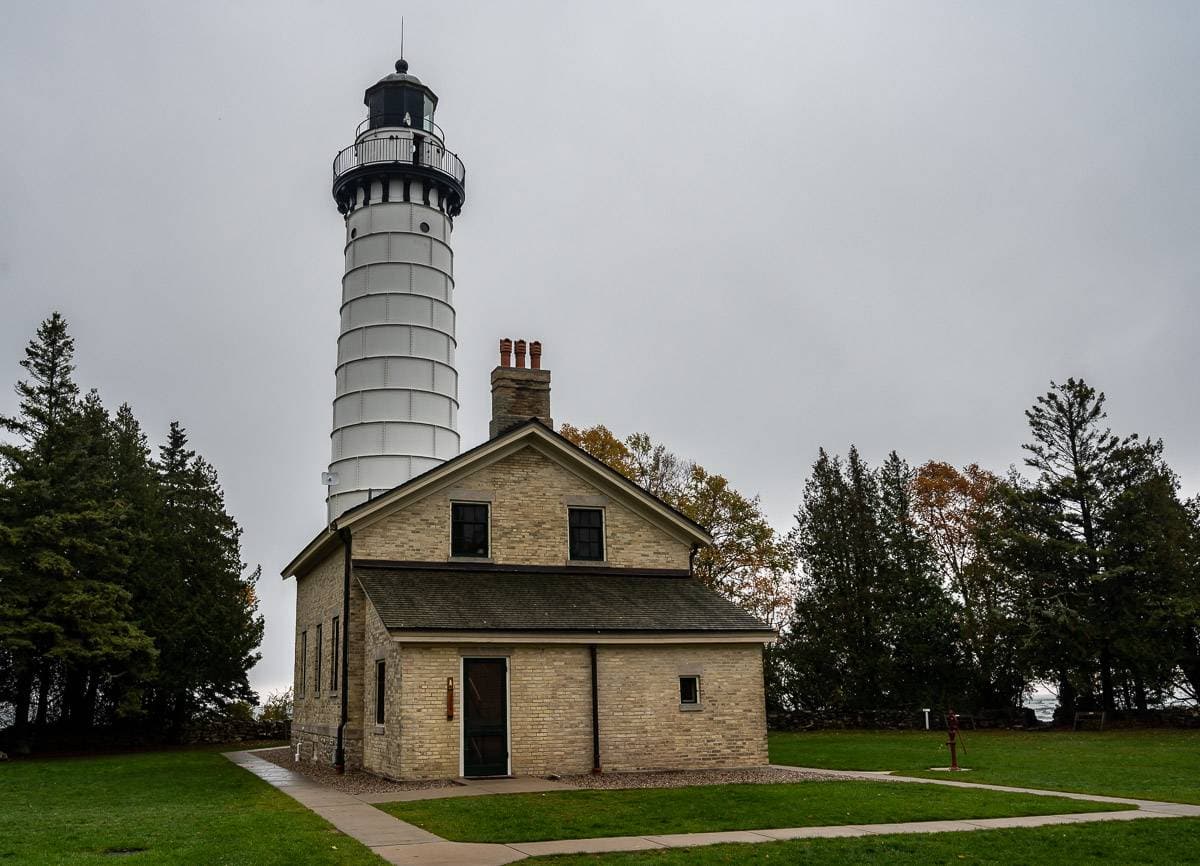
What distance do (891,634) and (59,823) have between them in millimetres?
29441

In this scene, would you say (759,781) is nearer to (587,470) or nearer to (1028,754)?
(587,470)

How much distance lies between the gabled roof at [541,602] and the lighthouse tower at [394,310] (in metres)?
13.9

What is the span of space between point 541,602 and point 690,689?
3.17 metres

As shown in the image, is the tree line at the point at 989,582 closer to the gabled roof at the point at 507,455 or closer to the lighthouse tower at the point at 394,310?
the lighthouse tower at the point at 394,310

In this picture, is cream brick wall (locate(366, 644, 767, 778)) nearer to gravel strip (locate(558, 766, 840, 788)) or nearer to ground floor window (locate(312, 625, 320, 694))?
gravel strip (locate(558, 766, 840, 788))

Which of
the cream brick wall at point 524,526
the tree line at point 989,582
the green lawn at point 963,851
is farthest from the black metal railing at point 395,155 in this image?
the green lawn at point 963,851

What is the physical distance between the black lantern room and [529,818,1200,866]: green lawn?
109 feet

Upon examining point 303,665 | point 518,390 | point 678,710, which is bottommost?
point 678,710

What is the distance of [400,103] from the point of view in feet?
127

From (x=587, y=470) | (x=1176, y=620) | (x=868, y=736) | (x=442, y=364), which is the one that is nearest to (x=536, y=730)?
(x=587, y=470)

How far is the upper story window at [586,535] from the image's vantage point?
2152 cm

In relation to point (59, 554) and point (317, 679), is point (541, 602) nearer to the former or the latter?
point (317, 679)

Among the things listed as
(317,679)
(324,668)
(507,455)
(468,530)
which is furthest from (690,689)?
(317,679)

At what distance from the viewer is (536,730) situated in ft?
A: 58.3
